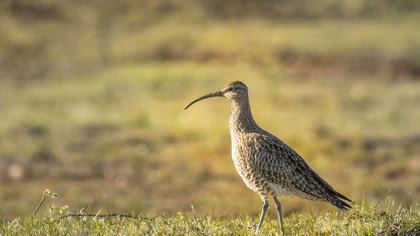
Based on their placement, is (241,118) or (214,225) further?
(241,118)

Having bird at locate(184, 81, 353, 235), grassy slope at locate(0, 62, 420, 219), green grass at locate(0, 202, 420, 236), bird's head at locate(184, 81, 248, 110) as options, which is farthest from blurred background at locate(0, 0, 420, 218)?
bird's head at locate(184, 81, 248, 110)

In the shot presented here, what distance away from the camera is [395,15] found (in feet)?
134

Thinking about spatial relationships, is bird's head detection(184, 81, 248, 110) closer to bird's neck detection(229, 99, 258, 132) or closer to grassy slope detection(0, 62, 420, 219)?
bird's neck detection(229, 99, 258, 132)

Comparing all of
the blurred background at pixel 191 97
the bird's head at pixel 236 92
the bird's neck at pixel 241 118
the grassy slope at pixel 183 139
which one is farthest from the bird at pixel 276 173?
the grassy slope at pixel 183 139

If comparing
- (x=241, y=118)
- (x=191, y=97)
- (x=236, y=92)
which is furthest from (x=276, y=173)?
(x=191, y=97)

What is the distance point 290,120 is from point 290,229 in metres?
16.7

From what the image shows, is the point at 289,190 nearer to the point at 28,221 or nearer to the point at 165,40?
the point at 28,221

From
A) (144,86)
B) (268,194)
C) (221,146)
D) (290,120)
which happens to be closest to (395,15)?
(144,86)

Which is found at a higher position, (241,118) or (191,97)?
(241,118)

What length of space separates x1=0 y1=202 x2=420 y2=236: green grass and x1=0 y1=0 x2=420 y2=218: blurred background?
2.88ft

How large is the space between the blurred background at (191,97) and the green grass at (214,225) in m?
0.88

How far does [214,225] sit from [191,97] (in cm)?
2121

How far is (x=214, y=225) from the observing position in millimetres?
7371

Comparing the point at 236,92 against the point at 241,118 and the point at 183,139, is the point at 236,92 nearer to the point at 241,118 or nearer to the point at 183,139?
the point at 241,118
